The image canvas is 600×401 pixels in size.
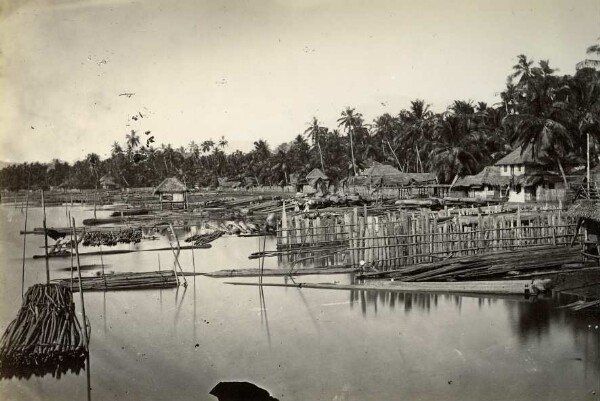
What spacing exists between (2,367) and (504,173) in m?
33.8

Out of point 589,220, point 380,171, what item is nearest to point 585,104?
point 380,171

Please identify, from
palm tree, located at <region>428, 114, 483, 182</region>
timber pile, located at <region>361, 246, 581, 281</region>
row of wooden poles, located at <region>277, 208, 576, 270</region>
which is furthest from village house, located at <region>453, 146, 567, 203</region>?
timber pile, located at <region>361, 246, 581, 281</region>

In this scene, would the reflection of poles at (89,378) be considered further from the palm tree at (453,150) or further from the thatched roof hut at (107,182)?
the thatched roof hut at (107,182)

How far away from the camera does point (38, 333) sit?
357 inches

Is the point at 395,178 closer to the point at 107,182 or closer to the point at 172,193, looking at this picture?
the point at 172,193

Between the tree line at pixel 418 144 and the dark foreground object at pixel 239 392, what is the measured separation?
25.7 feet

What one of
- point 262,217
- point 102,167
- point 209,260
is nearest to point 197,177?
point 102,167

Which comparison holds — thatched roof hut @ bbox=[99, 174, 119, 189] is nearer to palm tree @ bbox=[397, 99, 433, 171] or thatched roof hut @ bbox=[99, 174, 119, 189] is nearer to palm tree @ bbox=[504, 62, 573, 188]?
palm tree @ bbox=[397, 99, 433, 171]

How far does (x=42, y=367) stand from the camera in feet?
30.2

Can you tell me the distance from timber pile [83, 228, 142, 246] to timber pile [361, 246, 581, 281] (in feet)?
45.5

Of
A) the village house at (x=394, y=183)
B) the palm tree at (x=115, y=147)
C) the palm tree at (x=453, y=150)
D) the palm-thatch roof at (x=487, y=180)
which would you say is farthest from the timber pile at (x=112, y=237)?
the palm tree at (x=453, y=150)

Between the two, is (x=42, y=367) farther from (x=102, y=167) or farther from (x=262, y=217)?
(x=102, y=167)

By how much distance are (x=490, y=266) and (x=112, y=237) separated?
56.4 ft

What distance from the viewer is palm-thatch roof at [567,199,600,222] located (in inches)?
470
